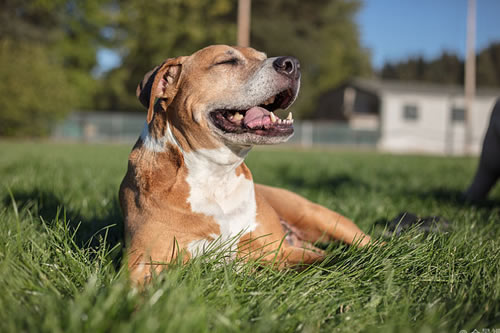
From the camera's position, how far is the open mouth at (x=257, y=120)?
2598mm

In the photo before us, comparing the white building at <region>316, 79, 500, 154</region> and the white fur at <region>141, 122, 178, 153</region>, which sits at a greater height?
the white fur at <region>141, 122, 178, 153</region>

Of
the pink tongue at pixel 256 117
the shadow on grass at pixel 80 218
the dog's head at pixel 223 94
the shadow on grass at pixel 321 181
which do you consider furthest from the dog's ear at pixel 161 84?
the shadow on grass at pixel 321 181

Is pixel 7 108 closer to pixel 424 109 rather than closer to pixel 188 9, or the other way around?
pixel 188 9

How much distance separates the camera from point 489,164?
4656 mm

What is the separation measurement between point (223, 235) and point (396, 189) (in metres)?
3.94

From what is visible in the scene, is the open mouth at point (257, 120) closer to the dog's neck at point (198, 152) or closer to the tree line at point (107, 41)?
the dog's neck at point (198, 152)

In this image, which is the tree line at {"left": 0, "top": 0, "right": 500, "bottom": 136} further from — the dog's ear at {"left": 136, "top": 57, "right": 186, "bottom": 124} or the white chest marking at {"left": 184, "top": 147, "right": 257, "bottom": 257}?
the white chest marking at {"left": 184, "top": 147, "right": 257, "bottom": 257}

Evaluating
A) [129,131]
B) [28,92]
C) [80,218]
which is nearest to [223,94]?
[80,218]

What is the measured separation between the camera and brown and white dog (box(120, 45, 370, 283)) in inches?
95.0

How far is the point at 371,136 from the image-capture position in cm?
3272

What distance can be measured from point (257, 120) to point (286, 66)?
384 millimetres

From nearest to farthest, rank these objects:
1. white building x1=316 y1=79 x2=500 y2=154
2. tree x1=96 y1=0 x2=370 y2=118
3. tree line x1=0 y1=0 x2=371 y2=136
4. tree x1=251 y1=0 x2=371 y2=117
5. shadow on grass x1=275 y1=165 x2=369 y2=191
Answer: shadow on grass x1=275 y1=165 x2=369 y2=191
tree line x1=0 y1=0 x2=371 y2=136
white building x1=316 y1=79 x2=500 y2=154
tree x1=96 y1=0 x2=370 y2=118
tree x1=251 y1=0 x2=371 y2=117

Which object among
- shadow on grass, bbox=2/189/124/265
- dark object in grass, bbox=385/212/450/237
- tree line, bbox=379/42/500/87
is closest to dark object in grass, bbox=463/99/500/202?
dark object in grass, bbox=385/212/450/237

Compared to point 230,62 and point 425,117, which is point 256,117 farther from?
point 425,117
